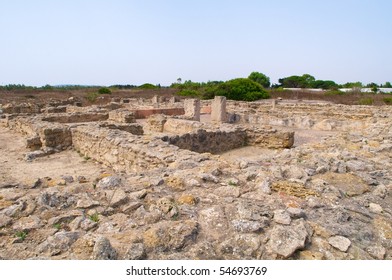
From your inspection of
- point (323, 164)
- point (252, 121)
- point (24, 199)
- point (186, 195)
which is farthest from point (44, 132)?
point (252, 121)

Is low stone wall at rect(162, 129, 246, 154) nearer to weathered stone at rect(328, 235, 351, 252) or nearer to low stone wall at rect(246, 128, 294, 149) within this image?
low stone wall at rect(246, 128, 294, 149)

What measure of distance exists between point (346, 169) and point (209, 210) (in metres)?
2.47

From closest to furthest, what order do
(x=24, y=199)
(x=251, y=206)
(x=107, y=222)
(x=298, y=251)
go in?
(x=298, y=251)
(x=107, y=222)
(x=251, y=206)
(x=24, y=199)

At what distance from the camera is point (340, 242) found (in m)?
2.20

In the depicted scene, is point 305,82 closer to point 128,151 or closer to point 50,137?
point 50,137

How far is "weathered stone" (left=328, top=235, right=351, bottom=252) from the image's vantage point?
214cm

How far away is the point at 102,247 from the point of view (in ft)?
6.63

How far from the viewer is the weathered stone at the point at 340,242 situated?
2141 mm

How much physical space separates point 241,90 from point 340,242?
2938 cm

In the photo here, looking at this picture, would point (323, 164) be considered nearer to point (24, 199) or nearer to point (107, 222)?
point (107, 222)

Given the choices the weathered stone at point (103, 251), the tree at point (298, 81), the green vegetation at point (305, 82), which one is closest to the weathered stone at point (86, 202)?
the weathered stone at point (103, 251)

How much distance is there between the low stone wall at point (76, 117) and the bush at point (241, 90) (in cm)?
1761

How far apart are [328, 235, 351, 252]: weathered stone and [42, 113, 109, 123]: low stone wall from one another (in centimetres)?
1295
